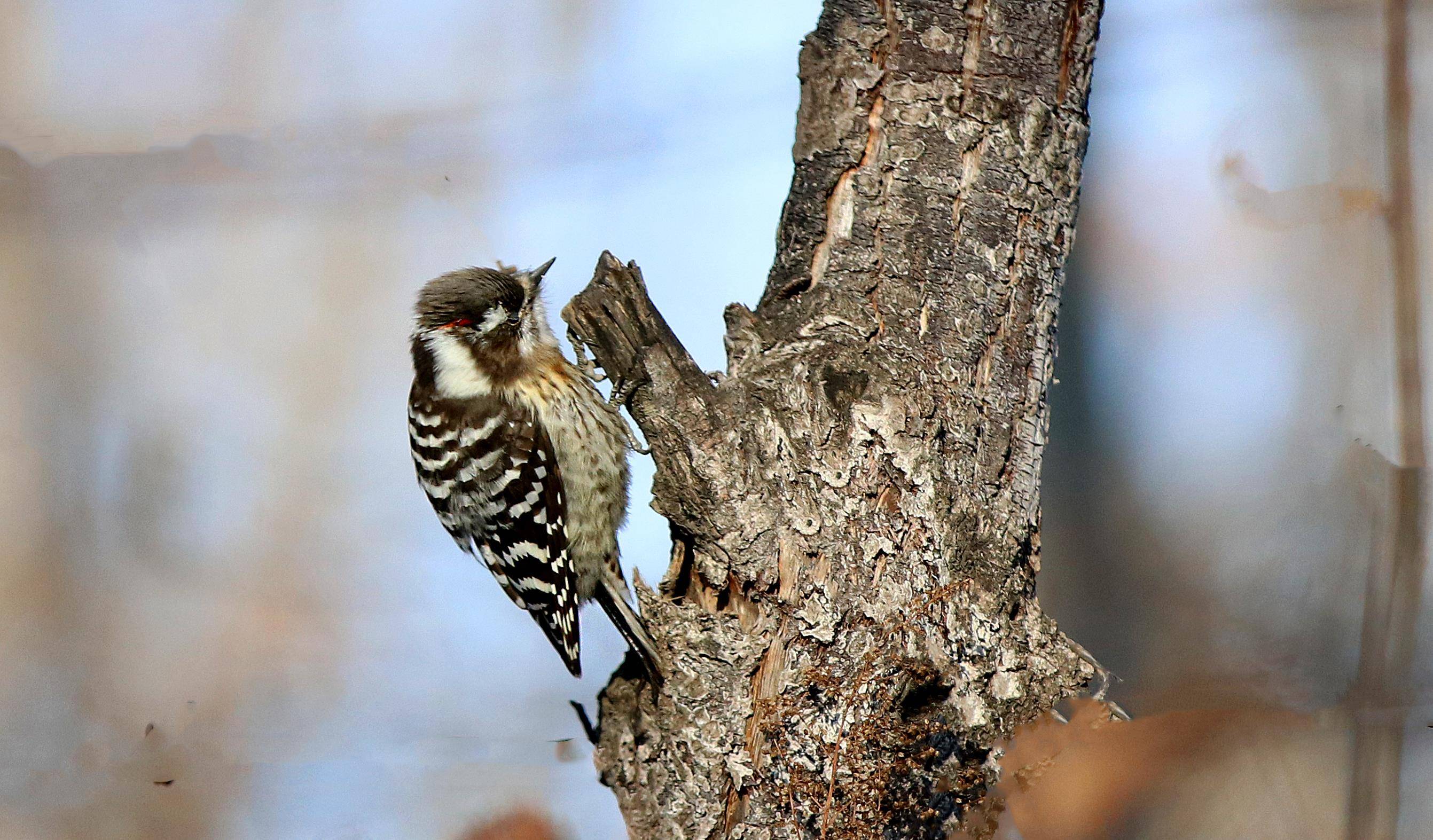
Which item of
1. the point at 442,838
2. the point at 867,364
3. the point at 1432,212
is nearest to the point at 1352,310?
the point at 1432,212

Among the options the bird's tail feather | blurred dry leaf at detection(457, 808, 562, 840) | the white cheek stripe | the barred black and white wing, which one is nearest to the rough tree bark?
the bird's tail feather

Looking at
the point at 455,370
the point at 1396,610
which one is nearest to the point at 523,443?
the point at 455,370

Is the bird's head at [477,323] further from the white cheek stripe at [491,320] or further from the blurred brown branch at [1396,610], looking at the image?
the blurred brown branch at [1396,610]

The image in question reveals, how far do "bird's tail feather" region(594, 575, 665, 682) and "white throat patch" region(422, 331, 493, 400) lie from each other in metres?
0.90

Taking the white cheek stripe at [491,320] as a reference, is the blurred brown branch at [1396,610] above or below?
below

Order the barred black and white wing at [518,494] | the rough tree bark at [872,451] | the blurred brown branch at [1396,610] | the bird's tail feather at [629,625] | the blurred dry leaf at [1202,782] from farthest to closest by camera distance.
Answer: the barred black and white wing at [518,494], the bird's tail feather at [629,625], the rough tree bark at [872,451], the blurred dry leaf at [1202,782], the blurred brown branch at [1396,610]

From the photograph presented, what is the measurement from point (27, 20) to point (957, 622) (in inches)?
271

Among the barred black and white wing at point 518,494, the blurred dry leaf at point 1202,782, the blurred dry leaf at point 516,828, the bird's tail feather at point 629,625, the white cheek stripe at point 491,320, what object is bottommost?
the blurred dry leaf at point 516,828

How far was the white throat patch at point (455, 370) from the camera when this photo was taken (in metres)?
3.74

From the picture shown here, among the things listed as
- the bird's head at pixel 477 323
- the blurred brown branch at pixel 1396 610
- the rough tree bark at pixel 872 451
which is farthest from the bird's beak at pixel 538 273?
the blurred brown branch at pixel 1396 610

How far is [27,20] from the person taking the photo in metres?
6.05

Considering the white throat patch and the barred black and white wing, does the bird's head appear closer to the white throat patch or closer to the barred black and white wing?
the white throat patch

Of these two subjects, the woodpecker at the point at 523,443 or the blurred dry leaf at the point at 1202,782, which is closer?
the blurred dry leaf at the point at 1202,782

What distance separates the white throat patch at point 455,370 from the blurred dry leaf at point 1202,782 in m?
2.49
